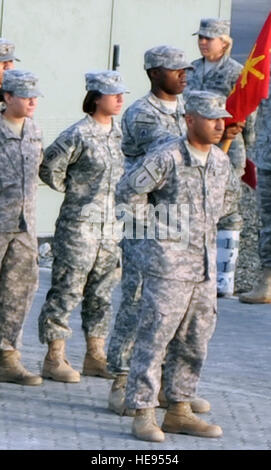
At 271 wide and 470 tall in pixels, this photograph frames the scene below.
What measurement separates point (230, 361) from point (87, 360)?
1.17 m

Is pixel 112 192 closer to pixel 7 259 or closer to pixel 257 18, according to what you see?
pixel 7 259

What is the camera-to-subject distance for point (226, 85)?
43.5ft

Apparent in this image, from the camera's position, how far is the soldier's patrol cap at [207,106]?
368 inches

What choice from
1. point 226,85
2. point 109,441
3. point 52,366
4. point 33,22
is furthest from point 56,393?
point 33,22

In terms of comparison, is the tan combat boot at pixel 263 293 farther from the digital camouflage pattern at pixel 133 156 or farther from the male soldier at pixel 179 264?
the male soldier at pixel 179 264

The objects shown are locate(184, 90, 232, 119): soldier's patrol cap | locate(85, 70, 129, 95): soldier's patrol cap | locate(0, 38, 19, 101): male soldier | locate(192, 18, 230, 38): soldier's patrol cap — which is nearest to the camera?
locate(184, 90, 232, 119): soldier's patrol cap

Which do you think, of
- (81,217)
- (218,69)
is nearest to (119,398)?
(81,217)

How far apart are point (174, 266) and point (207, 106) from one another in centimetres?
83

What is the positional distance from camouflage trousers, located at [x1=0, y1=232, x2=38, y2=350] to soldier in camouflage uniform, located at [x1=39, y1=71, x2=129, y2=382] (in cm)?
19

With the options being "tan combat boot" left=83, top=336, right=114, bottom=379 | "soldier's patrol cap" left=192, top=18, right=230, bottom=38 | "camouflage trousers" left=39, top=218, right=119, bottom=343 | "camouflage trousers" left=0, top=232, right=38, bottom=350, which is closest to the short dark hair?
"camouflage trousers" left=39, top=218, right=119, bottom=343

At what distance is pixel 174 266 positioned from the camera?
30.5 feet

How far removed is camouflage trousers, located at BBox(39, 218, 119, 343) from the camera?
10539 mm

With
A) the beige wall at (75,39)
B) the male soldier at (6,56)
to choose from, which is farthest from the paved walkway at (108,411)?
the beige wall at (75,39)

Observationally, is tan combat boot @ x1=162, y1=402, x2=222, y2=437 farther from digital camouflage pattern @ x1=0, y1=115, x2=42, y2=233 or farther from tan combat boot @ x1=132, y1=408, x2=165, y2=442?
digital camouflage pattern @ x1=0, y1=115, x2=42, y2=233
